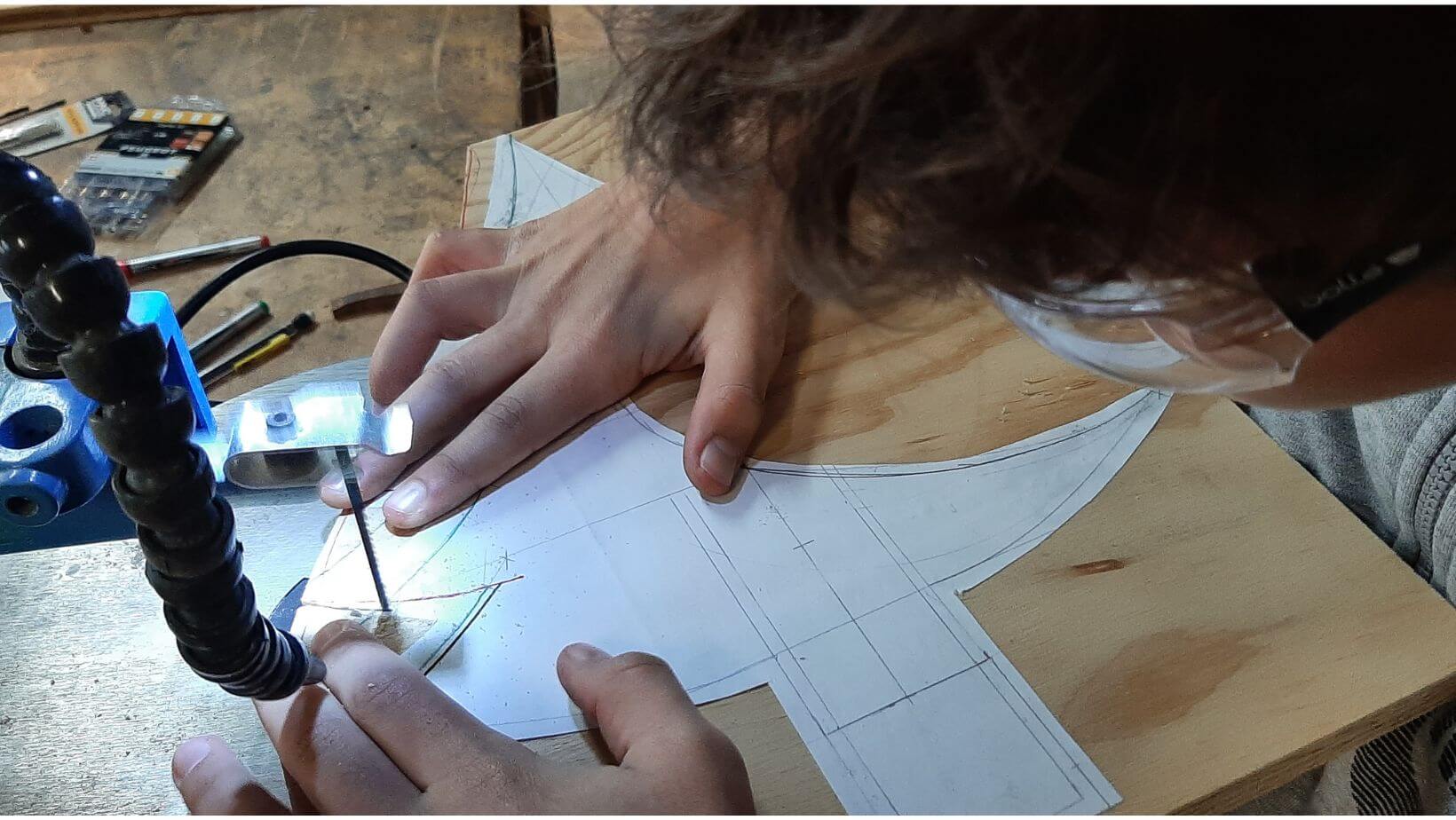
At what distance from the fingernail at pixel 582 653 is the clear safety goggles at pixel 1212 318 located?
0.31 meters

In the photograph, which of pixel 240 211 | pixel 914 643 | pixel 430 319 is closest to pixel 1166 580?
pixel 914 643

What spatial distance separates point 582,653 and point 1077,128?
41 centimetres

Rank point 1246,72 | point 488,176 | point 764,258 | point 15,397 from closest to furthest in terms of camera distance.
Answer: point 1246,72 → point 15,397 → point 764,258 → point 488,176

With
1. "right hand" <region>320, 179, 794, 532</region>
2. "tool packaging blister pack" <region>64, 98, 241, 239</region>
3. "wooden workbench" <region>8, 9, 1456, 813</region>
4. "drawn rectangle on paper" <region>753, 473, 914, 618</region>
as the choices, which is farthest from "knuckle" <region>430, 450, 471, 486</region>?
"tool packaging blister pack" <region>64, 98, 241, 239</region>

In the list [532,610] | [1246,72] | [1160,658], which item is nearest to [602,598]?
[532,610]

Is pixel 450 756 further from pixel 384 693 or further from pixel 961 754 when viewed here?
pixel 961 754

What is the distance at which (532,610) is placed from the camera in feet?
2.02

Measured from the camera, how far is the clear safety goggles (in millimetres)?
389

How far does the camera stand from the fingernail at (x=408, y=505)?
26.0 inches

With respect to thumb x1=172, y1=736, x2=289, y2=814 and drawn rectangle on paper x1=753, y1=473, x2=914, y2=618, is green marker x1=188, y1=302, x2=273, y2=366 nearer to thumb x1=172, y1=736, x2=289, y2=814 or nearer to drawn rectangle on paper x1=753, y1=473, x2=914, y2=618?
thumb x1=172, y1=736, x2=289, y2=814

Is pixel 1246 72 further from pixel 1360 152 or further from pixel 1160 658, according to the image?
pixel 1160 658

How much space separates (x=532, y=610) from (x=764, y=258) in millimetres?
330

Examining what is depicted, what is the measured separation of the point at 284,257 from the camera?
102 cm

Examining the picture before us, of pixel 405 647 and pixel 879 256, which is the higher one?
pixel 879 256
